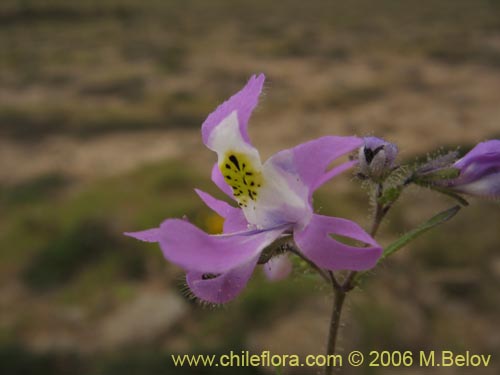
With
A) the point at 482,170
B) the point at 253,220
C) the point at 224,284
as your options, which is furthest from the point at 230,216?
the point at 482,170

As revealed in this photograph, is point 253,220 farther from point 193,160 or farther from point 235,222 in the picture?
point 193,160

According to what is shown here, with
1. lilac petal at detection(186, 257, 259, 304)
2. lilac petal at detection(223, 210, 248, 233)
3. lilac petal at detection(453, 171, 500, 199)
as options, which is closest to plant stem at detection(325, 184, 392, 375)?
lilac petal at detection(453, 171, 500, 199)

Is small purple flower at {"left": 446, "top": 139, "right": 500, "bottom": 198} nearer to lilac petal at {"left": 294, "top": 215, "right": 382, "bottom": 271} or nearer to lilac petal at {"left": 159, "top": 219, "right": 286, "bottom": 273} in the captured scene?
lilac petal at {"left": 294, "top": 215, "right": 382, "bottom": 271}

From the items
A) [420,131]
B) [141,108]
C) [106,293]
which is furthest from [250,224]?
[141,108]

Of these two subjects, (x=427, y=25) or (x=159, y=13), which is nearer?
(x=427, y=25)

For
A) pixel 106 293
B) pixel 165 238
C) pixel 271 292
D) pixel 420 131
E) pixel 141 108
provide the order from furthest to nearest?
pixel 141 108, pixel 420 131, pixel 106 293, pixel 271 292, pixel 165 238

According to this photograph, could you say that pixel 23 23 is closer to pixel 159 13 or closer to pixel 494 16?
pixel 159 13

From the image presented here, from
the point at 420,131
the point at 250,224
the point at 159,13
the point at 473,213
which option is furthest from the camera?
the point at 159,13
